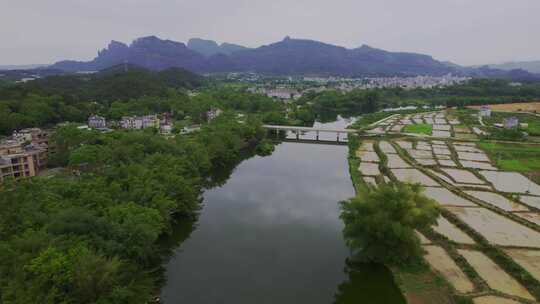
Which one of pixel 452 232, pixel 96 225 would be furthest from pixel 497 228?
pixel 96 225

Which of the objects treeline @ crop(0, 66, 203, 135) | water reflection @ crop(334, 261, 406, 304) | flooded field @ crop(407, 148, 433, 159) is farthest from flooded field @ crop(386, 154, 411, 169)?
treeline @ crop(0, 66, 203, 135)

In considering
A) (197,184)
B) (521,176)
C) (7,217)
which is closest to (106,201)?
(7,217)

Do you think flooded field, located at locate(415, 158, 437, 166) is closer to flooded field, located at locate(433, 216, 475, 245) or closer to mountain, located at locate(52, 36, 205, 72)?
flooded field, located at locate(433, 216, 475, 245)

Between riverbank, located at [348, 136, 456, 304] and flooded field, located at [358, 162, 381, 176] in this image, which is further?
flooded field, located at [358, 162, 381, 176]

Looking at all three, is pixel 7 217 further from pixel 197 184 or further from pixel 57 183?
pixel 197 184

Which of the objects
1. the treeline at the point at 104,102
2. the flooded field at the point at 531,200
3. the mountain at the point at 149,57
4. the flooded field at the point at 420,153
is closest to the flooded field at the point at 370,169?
the flooded field at the point at 420,153

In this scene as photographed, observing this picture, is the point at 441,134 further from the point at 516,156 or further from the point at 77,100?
the point at 77,100
